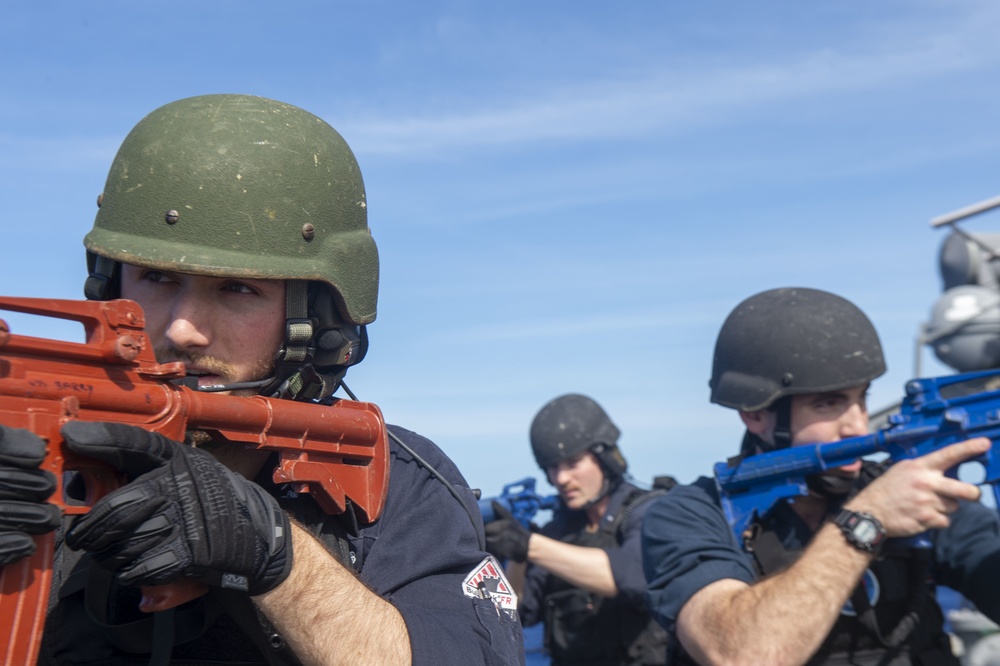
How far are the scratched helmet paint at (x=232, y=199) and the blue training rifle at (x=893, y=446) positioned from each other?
209cm

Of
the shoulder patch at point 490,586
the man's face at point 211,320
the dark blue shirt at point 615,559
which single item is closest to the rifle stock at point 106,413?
the man's face at point 211,320

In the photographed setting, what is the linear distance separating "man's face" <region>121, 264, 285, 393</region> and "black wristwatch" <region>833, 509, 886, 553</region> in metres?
2.25

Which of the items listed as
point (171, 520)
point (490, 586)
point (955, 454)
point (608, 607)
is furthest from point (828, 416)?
point (171, 520)

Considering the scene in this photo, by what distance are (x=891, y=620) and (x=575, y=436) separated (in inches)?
153

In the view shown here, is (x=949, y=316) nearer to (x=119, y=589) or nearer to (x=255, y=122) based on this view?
(x=255, y=122)

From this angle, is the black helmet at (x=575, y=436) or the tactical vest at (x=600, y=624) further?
the black helmet at (x=575, y=436)

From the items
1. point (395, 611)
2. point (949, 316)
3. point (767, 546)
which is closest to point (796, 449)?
point (767, 546)

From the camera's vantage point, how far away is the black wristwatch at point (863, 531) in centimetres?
393

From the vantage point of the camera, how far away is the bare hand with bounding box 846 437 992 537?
3.97 m

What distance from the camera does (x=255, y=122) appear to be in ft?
8.65

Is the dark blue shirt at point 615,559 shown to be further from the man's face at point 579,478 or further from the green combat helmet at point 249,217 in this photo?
the green combat helmet at point 249,217

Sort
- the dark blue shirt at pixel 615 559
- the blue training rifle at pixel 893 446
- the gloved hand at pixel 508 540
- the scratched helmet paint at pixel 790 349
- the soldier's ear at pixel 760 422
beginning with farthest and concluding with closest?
1. the gloved hand at pixel 508 540
2. the dark blue shirt at pixel 615 559
3. the soldier's ear at pixel 760 422
4. the scratched helmet paint at pixel 790 349
5. the blue training rifle at pixel 893 446

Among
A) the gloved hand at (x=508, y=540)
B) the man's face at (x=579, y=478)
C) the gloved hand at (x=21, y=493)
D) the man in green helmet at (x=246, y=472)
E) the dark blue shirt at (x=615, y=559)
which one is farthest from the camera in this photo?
the man's face at (x=579, y=478)

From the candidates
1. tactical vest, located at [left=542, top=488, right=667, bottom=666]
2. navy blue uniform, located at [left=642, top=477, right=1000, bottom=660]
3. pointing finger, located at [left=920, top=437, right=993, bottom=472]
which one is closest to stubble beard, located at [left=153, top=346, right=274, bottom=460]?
navy blue uniform, located at [left=642, top=477, right=1000, bottom=660]
